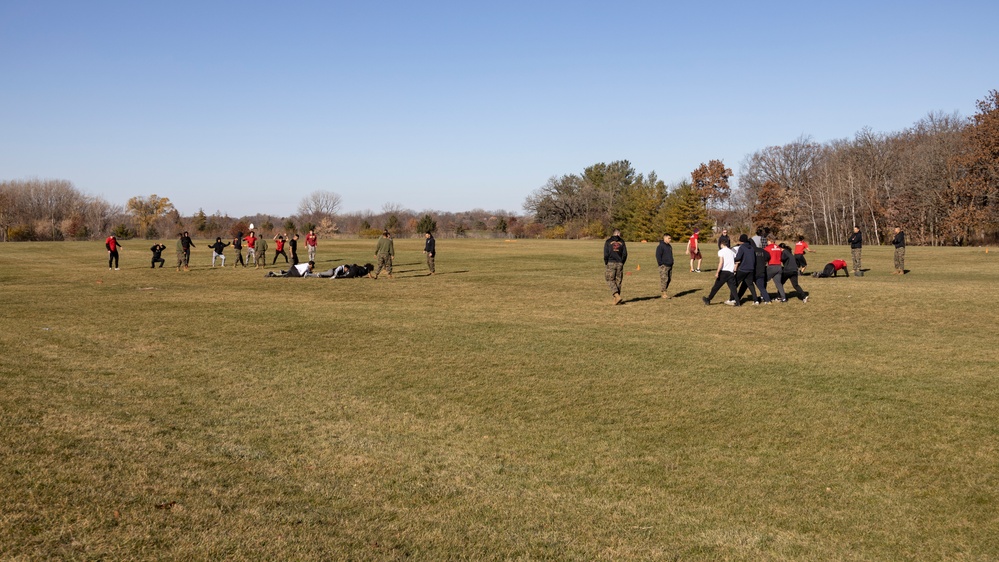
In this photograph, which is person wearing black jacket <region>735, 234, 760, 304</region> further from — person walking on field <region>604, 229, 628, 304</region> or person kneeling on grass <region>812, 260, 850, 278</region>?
person kneeling on grass <region>812, 260, 850, 278</region>

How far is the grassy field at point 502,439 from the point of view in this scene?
5.50 metres

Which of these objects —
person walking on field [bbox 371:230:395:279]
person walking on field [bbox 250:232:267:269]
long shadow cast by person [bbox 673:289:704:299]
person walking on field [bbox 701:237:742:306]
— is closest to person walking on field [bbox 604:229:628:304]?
person walking on field [bbox 701:237:742:306]

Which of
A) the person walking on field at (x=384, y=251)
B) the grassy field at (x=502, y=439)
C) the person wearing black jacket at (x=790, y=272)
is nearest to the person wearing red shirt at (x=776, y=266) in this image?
the person wearing black jacket at (x=790, y=272)

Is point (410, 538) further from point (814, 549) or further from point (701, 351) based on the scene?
point (701, 351)

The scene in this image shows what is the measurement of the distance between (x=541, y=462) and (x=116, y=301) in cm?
1878

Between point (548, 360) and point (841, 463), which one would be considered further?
point (548, 360)

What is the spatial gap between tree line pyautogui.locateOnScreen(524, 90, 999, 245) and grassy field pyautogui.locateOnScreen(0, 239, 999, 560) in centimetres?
5512

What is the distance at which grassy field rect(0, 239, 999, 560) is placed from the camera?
550cm

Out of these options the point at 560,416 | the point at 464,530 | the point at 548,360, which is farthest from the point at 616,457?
the point at 548,360

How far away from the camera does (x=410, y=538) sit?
5465mm

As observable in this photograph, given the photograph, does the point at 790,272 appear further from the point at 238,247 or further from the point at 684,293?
the point at 238,247

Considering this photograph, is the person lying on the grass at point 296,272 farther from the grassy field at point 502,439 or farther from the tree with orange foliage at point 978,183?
the tree with orange foliage at point 978,183

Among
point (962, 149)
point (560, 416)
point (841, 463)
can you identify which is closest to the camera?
point (841, 463)

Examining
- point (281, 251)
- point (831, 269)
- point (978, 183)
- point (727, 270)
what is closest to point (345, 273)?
point (281, 251)
